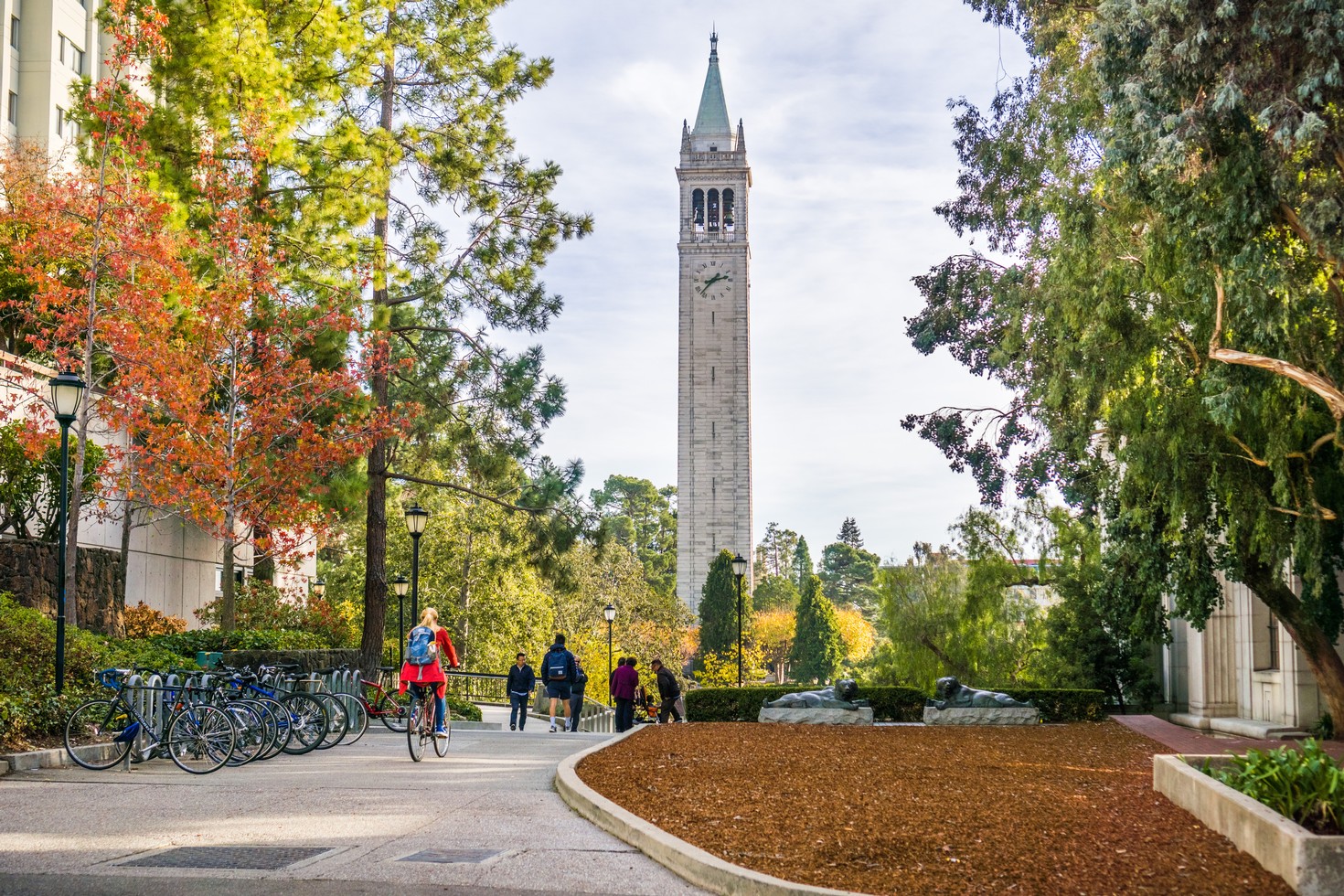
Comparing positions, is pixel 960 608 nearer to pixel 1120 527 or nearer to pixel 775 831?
pixel 1120 527

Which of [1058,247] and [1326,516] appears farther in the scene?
[1058,247]

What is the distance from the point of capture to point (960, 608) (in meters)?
32.5

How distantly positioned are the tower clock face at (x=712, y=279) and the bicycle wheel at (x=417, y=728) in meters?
66.2

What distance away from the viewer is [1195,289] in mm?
13094

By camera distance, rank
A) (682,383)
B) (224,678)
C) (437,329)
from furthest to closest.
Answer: (682,383) < (437,329) < (224,678)

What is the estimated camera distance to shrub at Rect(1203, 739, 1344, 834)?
779 cm

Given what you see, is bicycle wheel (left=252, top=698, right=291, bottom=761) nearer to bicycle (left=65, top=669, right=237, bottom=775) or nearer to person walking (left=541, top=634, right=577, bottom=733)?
bicycle (left=65, top=669, right=237, bottom=775)

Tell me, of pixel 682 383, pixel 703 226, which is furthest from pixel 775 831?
pixel 703 226

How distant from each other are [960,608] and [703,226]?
55.1 meters

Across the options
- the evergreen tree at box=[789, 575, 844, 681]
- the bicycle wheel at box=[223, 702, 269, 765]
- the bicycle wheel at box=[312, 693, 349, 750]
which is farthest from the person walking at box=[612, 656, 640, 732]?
the evergreen tree at box=[789, 575, 844, 681]

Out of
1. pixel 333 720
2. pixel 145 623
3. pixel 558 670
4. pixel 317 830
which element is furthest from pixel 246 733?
pixel 145 623

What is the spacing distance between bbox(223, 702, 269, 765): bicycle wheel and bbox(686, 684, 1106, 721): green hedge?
11775 millimetres

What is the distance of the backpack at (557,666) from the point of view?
20656mm

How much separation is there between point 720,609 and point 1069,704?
152ft
